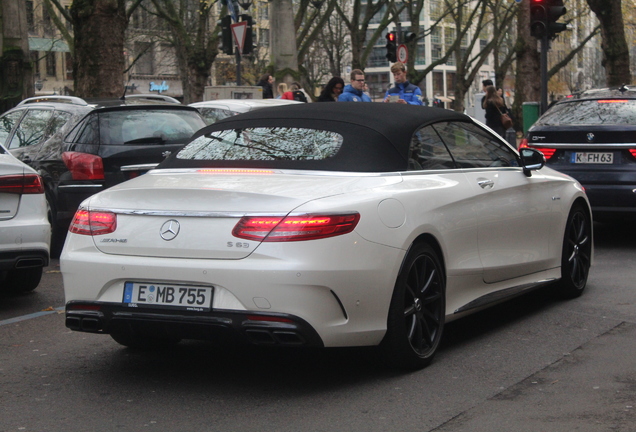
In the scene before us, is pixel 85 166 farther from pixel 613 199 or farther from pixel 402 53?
pixel 402 53

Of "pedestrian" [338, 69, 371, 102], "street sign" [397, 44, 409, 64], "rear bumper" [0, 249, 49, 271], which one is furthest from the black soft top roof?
"street sign" [397, 44, 409, 64]

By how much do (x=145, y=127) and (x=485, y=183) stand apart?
5035 millimetres

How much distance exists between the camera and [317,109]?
6.23m

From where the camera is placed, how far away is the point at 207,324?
5.04m

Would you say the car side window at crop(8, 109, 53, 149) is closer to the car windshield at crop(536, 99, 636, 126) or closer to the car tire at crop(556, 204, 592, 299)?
the car windshield at crop(536, 99, 636, 126)

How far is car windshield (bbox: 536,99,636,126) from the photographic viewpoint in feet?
34.9

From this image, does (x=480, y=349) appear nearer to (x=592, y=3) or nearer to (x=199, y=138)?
(x=199, y=138)

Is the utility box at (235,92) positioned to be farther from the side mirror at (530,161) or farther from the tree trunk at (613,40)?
the side mirror at (530,161)

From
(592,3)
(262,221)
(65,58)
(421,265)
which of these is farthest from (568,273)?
(65,58)

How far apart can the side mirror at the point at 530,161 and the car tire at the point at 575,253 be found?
0.76m

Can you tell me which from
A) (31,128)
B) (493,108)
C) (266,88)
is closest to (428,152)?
(31,128)

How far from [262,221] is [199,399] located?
0.95m

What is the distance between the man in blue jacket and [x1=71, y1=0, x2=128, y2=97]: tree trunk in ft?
17.5

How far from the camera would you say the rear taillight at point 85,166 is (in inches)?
410
